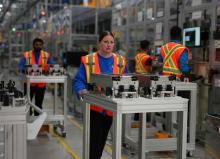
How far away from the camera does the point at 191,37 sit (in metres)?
6.13

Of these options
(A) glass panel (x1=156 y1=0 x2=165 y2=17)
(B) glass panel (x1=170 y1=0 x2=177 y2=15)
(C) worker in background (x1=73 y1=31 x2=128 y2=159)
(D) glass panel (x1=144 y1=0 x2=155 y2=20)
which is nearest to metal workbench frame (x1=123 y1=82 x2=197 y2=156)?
(C) worker in background (x1=73 y1=31 x2=128 y2=159)

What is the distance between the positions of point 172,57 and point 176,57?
0.23 ft

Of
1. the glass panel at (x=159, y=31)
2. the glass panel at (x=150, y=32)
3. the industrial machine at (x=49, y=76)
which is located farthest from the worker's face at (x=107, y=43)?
the glass panel at (x=150, y=32)

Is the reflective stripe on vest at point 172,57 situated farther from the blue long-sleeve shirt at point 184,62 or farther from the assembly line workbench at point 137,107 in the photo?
the assembly line workbench at point 137,107

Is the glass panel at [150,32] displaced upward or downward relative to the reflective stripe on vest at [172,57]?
upward

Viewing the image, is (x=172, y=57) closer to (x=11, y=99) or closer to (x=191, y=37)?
(x=191, y=37)

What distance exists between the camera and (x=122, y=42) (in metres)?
9.58

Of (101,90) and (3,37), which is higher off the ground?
(3,37)

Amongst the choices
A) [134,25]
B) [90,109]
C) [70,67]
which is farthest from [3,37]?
[90,109]

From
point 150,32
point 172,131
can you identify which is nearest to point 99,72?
point 172,131

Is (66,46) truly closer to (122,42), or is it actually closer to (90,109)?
(122,42)

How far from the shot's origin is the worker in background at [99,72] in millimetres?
3844

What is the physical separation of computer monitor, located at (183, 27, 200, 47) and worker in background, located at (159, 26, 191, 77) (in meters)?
0.34

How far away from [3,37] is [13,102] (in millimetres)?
25793
